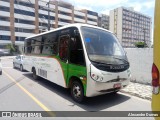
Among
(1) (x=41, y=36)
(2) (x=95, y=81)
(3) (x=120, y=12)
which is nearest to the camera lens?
(2) (x=95, y=81)

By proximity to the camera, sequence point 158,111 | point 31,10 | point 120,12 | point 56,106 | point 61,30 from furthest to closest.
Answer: point 120,12 < point 31,10 < point 61,30 < point 56,106 < point 158,111

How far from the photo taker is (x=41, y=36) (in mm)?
9180

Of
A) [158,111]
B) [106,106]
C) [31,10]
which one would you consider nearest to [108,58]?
[106,106]

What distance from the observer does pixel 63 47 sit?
6.58 metres

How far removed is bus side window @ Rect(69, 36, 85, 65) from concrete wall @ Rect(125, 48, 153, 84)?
4651 mm

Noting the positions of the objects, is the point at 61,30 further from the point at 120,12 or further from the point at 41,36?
the point at 120,12

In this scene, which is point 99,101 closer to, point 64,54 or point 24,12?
point 64,54

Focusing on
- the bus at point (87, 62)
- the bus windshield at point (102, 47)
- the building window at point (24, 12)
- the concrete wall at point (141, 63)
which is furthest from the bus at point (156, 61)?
the building window at point (24, 12)

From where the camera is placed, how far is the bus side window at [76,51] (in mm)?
5488

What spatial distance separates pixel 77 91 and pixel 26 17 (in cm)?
5428

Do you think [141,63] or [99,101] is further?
[141,63]

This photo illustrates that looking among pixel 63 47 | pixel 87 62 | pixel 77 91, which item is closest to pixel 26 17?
pixel 63 47

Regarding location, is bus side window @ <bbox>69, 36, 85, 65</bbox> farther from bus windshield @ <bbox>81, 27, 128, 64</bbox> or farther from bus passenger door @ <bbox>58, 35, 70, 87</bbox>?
bus passenger door @ <bbox>58, 35, 70, 87</bbox>

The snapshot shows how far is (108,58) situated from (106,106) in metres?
1.58
